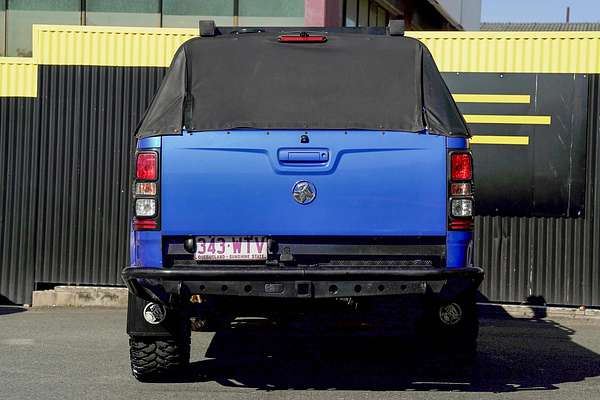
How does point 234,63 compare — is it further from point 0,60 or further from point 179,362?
point 0,60

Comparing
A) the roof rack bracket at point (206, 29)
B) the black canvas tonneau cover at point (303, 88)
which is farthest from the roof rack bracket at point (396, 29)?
the roof rack bracket at point (206, 29)

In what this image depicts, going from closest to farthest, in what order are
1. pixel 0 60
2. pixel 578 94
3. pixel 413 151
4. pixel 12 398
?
pixel 413 151 < pixel 12 398 < pixel 578 94 < pixel 0 60

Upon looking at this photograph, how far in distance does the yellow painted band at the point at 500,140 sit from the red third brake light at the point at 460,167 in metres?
5.89

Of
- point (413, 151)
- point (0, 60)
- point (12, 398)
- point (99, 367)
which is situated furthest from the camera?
point (0, 60)

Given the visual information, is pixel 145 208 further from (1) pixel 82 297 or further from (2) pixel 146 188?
(1) pixel 82 297

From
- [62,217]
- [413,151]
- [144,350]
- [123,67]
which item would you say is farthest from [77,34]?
[413,151]

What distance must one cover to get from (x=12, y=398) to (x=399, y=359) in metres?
3.37

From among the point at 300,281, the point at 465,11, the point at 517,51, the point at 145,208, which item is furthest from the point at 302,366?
the point at 465,11

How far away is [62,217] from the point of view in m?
13.7

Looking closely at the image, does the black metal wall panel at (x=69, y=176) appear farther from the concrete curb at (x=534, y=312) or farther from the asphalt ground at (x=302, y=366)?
the asphalt ground at (x=302, y=366)

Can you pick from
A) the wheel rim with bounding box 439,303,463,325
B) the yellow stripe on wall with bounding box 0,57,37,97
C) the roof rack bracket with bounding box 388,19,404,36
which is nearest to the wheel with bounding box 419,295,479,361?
the wheel rim with bounding box 439,303,463,325

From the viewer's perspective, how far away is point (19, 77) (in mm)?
13578

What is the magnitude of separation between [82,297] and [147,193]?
6837 mm

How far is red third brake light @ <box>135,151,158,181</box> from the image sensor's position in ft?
22.9
